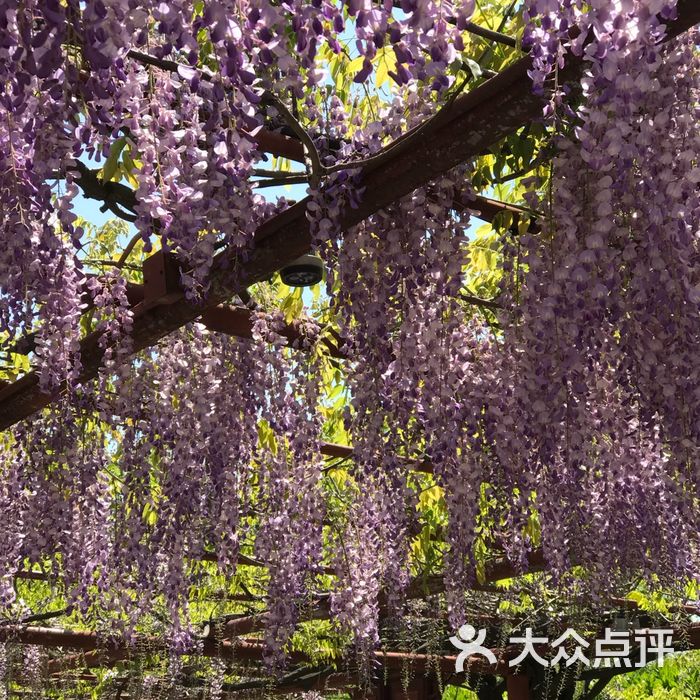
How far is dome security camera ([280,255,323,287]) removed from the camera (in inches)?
158

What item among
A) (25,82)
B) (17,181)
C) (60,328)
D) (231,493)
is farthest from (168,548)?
(25,82)

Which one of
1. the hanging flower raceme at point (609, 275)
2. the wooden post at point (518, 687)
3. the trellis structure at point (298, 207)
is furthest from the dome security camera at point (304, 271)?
the wooden post at point (518, 687)

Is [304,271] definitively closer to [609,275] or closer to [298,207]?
[298,207]

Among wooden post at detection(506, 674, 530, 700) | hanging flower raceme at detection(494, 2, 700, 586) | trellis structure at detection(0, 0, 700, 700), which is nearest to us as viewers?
hanging flower raceme at detection(494, 2, 700, 586)

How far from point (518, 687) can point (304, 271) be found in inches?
356

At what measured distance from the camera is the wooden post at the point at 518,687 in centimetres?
1175

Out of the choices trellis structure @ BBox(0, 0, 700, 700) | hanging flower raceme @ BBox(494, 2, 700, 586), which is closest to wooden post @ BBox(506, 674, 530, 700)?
trellis structure @ BBox(0, 0, 700, 700)

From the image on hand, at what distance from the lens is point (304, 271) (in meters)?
4.07

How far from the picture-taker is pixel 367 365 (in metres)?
3.83

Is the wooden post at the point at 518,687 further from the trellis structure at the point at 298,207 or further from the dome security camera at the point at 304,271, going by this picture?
the dome security camera at the point at 304,271

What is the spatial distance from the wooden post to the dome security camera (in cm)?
884

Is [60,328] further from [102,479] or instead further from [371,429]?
[102,479]

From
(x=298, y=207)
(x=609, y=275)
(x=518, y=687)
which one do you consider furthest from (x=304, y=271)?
(x=518, y=687)

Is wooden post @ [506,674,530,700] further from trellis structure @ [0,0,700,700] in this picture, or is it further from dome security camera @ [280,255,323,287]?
dome security camera @ [280,255,323,287]
